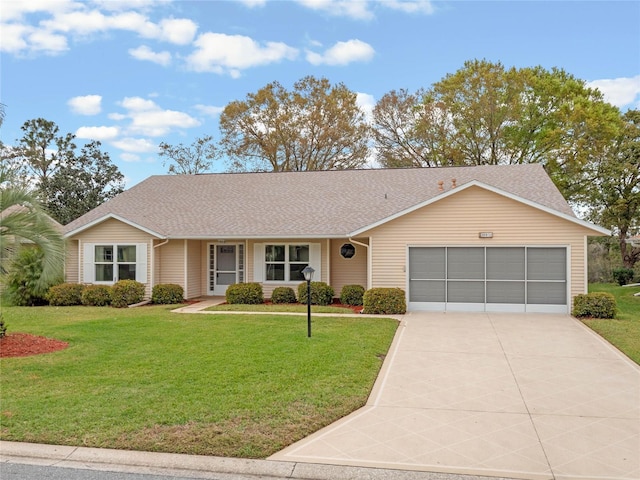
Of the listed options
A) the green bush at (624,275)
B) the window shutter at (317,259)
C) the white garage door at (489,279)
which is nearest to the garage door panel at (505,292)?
the white garage door at (489,279)

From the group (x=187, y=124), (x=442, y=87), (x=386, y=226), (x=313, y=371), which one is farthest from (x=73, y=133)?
(x=313, y=371)

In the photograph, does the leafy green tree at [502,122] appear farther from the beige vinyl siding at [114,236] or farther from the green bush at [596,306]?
the beige vinyl siding at [114,236]

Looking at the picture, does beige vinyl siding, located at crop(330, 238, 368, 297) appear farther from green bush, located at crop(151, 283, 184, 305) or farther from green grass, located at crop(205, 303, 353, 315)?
green bush, located at crop(151, 283, 184, 305)

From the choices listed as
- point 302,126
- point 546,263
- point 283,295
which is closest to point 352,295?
point 283,295

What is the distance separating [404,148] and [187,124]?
48.4ft

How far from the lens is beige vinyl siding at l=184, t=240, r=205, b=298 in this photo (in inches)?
711

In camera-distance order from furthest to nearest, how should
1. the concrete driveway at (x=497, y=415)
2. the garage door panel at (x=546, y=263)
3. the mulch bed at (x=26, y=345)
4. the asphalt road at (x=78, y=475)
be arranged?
the garage door panel at (x=546, y=263), the mulch bed at (x=26, y=345), the concrete driveway at (x=497, y=415), the asphalt road at (x=78, y=475)

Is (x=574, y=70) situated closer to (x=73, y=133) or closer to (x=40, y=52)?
(x=40, y=52)

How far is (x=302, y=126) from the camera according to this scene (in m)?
34.1

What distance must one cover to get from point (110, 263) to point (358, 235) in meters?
9.13

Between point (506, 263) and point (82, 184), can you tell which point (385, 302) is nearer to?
point (506, 263)

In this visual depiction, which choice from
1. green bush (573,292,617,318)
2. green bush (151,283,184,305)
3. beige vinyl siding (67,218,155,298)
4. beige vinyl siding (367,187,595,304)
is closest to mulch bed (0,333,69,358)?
green bush (151,283,184,305)

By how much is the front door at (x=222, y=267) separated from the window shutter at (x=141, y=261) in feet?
8.52

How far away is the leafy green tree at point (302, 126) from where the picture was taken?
111ft
